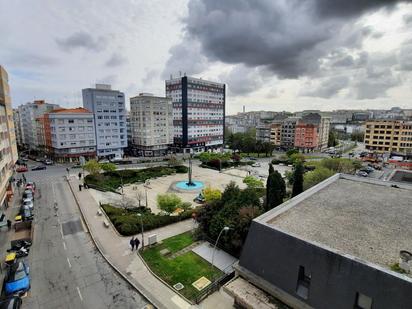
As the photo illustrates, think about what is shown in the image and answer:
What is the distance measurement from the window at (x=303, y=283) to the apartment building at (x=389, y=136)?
96215 mm

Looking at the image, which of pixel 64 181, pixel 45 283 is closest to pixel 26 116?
pixel 64 181

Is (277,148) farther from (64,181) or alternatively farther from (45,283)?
(45,283)

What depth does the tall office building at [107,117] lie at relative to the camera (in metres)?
74.2

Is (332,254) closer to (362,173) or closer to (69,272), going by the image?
(69,272)

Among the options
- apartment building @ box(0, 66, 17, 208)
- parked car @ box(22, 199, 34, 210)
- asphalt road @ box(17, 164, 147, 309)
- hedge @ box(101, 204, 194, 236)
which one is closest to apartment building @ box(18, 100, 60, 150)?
apartment building @ box(0, 66, 17, 208)

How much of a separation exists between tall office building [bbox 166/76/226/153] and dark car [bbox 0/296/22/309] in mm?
82177

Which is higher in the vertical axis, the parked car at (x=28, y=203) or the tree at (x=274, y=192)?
the tree at (x=274, y=192)

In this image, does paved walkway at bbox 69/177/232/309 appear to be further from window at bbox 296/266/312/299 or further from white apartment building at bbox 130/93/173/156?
white apartment building at bbox 130/93/173/156

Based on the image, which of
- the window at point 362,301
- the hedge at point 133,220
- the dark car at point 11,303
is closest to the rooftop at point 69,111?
the hedge at point 133,220

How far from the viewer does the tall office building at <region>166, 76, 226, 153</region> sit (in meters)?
95.3

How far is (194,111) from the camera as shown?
98.1 meters

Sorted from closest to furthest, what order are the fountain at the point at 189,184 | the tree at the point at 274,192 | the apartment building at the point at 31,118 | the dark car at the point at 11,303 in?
the dark car at the point at 11,303 → the tree at the point at 274,192 → the fountain at the point at 189,184 → the apartment building at the point at 31,118

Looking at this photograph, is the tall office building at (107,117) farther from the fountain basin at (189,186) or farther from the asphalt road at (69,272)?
the asphalt road at (69,272)

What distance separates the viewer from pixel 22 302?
55.0ft
